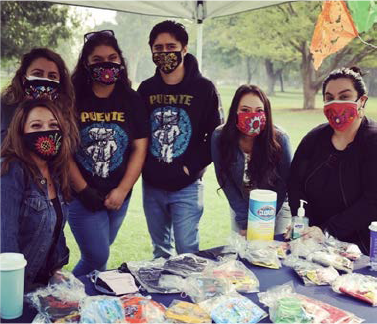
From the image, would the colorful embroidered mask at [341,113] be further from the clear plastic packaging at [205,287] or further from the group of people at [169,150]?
the clear plastic packaging at [205,287]

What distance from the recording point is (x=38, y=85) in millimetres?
2414

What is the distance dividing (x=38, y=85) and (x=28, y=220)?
91 cm

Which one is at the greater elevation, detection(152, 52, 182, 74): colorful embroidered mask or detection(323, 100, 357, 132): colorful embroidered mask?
detection(152, 52, 182, 74): colorful embroidered mask

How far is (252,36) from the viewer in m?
17.2

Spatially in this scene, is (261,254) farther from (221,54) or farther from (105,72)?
(221,54)

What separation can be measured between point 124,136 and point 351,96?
134cm

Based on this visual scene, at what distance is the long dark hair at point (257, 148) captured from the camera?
2580 mm

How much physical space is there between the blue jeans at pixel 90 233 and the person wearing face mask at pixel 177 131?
15.8 inches

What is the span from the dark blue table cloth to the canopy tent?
2.57m

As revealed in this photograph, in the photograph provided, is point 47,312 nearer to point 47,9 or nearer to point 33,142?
point 33,142

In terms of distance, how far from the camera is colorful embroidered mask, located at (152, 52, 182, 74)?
9.25ft

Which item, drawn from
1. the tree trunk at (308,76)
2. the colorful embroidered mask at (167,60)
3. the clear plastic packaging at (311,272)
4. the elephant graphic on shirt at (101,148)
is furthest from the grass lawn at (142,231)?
the tree trunk at (308,76)

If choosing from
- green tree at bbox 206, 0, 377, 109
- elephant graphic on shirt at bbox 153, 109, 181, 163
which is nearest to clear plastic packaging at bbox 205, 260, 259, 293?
elephant graphic on shirt at bbox 153, 109, 181, 163

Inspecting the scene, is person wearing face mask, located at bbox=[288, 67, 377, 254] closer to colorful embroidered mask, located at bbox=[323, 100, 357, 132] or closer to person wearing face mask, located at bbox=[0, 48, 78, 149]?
colorful embroidered mask, located at bbox=[323, 100, 357, 132]
